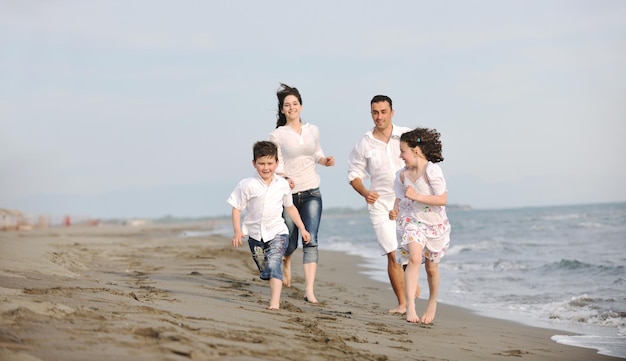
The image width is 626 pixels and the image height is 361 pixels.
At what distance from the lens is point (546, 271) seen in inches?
523

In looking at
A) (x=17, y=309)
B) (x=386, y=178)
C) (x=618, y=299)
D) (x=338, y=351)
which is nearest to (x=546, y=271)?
(x=618, y=299)

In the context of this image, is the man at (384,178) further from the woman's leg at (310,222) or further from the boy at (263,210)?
the boy at (263,210)

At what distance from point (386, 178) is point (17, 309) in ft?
12.8

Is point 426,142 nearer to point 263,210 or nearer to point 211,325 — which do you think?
point 263,210

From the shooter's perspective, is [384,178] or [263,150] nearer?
[263,150]

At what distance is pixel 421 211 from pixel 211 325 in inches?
93.8

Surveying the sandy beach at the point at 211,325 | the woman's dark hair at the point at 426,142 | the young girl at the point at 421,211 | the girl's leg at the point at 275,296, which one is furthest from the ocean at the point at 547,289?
the girl's leg at the point at 275,296

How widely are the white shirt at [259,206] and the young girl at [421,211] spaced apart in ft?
Answer: 3.44

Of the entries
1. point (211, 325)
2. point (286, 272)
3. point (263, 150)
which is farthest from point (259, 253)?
point (286, 272)

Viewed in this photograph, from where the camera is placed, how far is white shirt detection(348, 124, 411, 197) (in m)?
7.23

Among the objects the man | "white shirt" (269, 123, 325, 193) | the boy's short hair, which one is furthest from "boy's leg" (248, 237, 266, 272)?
the man

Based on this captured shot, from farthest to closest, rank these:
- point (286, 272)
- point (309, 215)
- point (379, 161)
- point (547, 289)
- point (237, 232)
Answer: point (547, 289) < point (286, 272) < point (309, 215) < point (379, 161) < point (237, 232)

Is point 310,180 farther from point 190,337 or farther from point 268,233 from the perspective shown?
point 190,337

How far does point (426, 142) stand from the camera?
6375 mm
